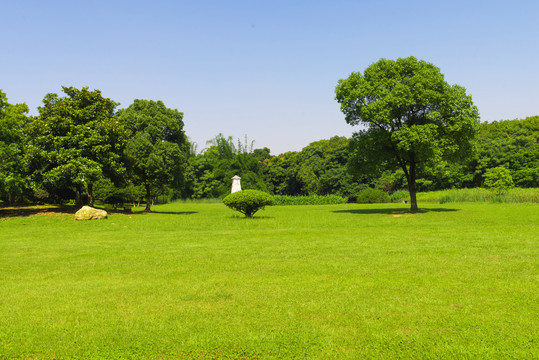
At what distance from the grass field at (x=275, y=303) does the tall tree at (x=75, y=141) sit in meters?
16.8

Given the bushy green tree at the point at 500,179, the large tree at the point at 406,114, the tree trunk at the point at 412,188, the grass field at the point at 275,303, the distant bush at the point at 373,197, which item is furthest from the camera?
the bushy green tree at the point at 500,179

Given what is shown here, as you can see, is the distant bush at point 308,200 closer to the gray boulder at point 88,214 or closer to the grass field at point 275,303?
the gray boulder at point 88,214

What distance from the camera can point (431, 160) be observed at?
26.2 meters

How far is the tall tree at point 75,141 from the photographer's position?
1056 inches

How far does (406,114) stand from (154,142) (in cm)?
2199

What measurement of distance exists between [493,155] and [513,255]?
2538 inches

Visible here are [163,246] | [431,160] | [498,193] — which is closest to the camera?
[163,246]

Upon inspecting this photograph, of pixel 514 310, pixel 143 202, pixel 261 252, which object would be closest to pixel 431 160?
pixel 261 252

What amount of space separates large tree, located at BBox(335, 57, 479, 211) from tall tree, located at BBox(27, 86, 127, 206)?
18.0m

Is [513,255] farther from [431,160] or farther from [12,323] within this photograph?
[431,160]

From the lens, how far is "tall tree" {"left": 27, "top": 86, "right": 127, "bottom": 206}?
2683cm

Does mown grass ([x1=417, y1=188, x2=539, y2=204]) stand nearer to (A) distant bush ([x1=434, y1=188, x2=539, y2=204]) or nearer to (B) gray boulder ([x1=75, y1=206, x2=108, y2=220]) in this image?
(A) distant bush ([x1=434, y1=188, x2=539, y2=204])

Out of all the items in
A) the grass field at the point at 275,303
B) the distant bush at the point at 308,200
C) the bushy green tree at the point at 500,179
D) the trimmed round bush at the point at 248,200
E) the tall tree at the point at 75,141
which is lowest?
the distant bush at the point at 308,200

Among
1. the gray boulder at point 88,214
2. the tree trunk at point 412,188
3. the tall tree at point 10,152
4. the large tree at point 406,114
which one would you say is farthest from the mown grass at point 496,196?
the tall tree at point 10,152
